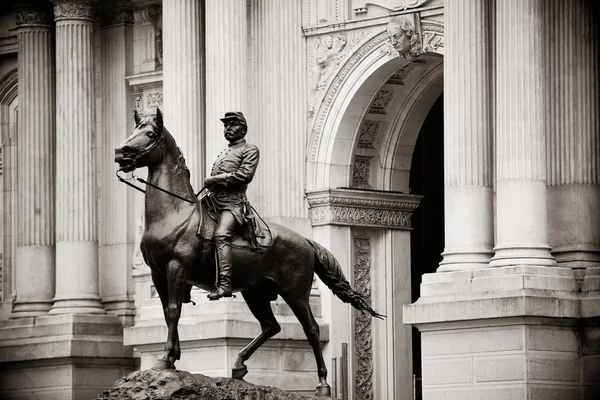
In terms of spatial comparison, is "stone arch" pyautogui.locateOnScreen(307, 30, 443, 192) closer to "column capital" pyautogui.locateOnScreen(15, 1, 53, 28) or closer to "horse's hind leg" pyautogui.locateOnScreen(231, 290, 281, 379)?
"column capital" pyautogui.locateOnScreen(15, 1, 53, 28)

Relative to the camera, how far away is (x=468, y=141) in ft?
97.1

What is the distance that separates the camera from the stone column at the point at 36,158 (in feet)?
125

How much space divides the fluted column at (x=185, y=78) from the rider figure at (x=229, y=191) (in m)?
9.60

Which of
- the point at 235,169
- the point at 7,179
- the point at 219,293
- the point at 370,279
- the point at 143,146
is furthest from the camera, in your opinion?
the point at 7,179

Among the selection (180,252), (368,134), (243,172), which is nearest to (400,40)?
(368,134)

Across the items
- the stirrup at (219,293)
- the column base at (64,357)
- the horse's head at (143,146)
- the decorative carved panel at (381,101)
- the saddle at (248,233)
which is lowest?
the column base at (64,357)

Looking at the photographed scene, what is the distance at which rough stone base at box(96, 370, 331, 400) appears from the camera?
862 inches

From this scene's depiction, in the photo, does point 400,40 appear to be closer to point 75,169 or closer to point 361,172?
point 361,172

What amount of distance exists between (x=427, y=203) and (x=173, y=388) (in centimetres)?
1456

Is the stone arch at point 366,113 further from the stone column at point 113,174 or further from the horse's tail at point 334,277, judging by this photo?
the horse's tail at point 334,277

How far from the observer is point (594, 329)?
28594mm

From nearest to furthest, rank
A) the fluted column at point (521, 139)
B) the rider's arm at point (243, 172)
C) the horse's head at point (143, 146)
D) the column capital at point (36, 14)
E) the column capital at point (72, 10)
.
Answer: the horse's head at point (143, 146) < the rider's arm at point (243, 172) < the fluted column at point (521, 139) < the column capital at point (72, 10) < the column capital at point (36, 14)

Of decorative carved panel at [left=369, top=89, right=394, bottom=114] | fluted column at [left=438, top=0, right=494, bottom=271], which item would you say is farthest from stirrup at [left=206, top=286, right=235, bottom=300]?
decorative carved panel at [left=369, top=89, right=394, bottom=114]

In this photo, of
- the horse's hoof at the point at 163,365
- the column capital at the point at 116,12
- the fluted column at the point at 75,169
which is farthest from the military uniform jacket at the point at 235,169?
the column capital at the point at 116,12
